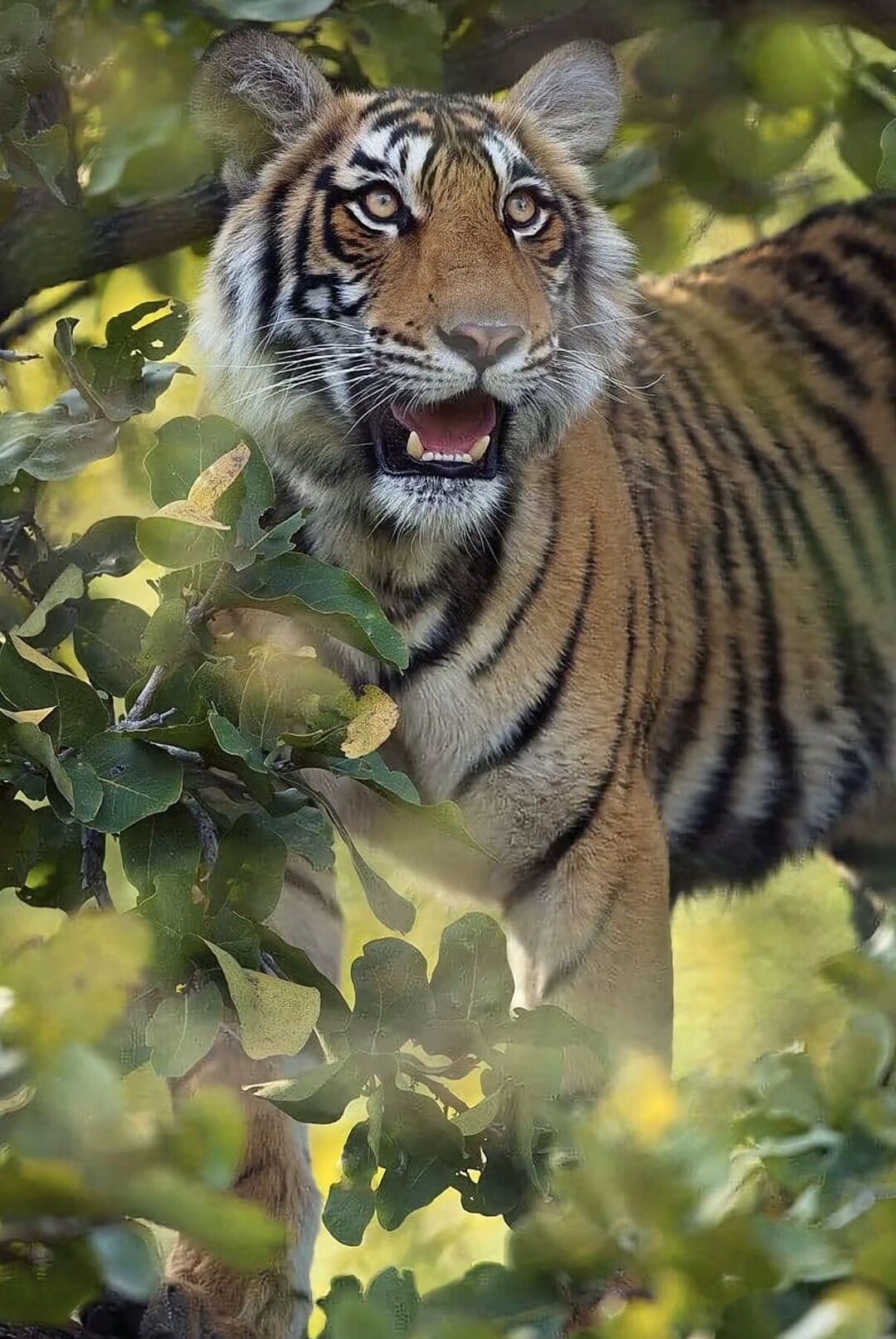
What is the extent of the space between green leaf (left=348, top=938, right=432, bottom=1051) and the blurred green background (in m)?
0.50

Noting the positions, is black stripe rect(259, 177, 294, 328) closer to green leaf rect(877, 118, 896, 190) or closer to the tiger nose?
the tiger nose

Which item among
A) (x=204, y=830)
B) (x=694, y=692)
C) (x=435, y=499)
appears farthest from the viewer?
(x=694, y=692)

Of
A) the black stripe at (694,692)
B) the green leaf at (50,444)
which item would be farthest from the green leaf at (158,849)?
the black stripe at (694,692)

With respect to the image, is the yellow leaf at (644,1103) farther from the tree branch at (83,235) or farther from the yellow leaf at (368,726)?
the tree branch at (83,235)

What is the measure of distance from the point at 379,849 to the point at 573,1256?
5.96 ft

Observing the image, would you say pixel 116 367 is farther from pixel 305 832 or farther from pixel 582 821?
pixel 582 821

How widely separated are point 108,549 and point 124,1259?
144 cm

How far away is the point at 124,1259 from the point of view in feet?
2.31

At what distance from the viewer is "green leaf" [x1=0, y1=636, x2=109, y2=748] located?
1561mm

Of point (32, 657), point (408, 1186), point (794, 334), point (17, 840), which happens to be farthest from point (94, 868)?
point (794, 334)

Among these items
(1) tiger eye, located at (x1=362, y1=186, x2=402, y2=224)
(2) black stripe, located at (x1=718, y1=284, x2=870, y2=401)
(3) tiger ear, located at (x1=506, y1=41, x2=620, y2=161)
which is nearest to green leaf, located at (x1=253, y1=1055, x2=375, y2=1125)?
(1) tiger eye, located at (x1=362, y1=186, x2=402, y2=224)

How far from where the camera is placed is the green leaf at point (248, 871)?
5.31 feet

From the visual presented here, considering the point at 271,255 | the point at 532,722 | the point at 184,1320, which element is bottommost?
the point at 184,1320

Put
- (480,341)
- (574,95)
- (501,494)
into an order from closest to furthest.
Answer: (480,341) → (501,494) → (574,95)
